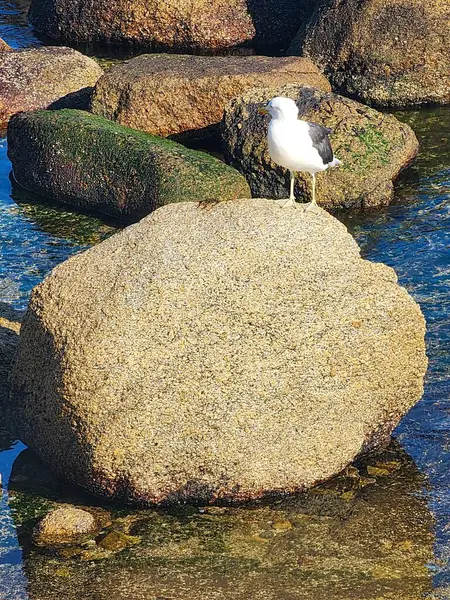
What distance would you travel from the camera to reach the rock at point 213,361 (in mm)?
6980

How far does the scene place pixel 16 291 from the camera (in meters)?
10.6

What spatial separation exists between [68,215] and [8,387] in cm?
483

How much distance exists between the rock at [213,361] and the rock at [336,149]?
188 inches

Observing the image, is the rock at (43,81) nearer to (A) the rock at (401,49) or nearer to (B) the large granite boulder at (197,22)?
(B) the large granite boulder at (197,22)

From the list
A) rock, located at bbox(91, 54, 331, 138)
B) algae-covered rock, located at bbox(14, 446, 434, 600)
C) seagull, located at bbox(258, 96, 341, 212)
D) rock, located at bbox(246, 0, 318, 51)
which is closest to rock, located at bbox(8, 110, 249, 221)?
rock, located at bbox(91, 54, 331, 138)

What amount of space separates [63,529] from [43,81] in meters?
9.66

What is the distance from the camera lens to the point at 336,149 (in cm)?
1241

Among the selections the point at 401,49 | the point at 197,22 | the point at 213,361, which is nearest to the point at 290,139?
the point at 213,361

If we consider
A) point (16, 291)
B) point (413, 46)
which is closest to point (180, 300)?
point (16, 291)

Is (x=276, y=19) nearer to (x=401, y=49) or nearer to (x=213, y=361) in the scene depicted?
(x=401, y=49)

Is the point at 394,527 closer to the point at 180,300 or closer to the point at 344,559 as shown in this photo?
the point at 344,559

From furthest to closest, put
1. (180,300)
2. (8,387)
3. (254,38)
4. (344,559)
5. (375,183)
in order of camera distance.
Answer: (254,38) → (375,183) → (8,387) → (180,300) → (344,559)

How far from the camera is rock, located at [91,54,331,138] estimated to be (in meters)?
13.9

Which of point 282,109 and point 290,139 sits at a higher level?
point 282,109
